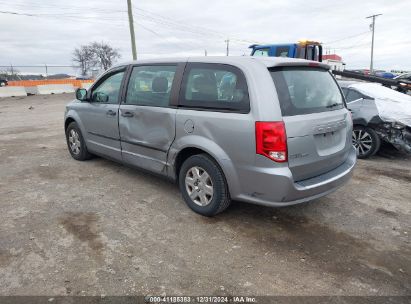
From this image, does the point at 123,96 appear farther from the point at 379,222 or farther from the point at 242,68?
the point at 379,222

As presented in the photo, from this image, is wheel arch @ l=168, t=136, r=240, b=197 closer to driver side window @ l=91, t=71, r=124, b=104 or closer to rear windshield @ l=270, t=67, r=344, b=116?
rear windshield @ l=270, t=67, r=344, b=116

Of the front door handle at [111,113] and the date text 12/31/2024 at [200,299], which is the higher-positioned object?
the front door handle at [111,113]

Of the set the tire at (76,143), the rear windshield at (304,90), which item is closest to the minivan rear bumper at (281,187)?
the rear windshield at (304,90)

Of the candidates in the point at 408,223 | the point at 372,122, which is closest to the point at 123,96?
the point at 408,223

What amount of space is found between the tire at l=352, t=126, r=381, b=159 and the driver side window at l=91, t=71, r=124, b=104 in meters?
4.48

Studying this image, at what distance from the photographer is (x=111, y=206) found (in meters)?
4.18

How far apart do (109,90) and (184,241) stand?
2.72 meters

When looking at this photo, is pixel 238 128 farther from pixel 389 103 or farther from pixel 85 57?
pixel 85 57

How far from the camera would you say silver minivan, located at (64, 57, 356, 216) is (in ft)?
10.5

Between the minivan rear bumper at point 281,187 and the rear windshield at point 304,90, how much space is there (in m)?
0.60

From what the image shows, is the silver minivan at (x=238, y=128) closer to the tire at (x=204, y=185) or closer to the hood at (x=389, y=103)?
the tire at (x=204, y=185)

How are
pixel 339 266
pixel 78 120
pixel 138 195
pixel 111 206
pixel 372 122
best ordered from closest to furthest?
pixel 339 266
pixel 111 206
pixel 138 195
pixel 78 120
pixel 372 122

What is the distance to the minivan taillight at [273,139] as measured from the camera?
313cm

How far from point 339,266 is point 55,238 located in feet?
8.91
